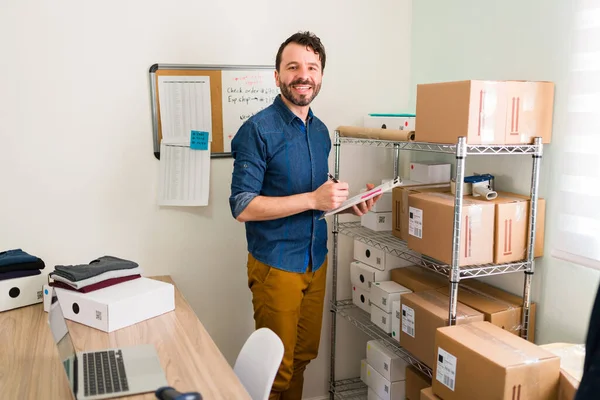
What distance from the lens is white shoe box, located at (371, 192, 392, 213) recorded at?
269cm

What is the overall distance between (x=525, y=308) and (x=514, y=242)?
0.28 m

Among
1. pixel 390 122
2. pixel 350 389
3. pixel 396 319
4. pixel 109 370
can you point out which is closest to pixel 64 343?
pixel 109 370

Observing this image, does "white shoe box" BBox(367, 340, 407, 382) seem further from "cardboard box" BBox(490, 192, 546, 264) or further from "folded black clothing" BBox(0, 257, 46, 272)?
"folded black clothing" BBox(0, 257, 46, 272)

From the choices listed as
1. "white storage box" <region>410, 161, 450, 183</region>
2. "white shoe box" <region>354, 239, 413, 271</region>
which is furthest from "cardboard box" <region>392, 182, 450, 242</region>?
"white shoe box" <region>354, 239, 413, 271</region>

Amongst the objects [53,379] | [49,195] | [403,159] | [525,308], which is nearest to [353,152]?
[403,159]

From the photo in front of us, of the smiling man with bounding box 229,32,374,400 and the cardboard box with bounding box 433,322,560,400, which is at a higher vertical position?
the smiling man with bounding box 229,32,374,400

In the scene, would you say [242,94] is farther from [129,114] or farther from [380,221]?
[380,221]

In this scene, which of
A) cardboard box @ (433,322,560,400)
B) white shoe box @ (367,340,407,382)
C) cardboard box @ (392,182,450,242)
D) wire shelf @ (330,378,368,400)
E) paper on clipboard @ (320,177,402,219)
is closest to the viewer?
cardboard box @ (433,322,560,400)

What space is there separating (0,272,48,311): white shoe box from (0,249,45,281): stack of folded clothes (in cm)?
3

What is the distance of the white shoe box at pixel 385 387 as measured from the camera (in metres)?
2.56

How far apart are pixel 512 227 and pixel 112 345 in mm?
1528

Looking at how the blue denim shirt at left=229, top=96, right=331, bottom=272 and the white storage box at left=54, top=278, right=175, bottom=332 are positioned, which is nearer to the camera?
the white storage box at left=54, top=278, right=175, bottom=332

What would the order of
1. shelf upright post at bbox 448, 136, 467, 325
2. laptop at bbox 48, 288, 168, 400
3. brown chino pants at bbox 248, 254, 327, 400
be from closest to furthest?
laptop at bbox 48, 288, 168, 400, shelf upright post at bbox 448, 136, 467, 325, brown chino pants at bbox 248, 254, 327, 400

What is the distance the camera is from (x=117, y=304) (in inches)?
77.5
